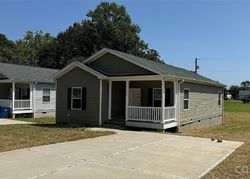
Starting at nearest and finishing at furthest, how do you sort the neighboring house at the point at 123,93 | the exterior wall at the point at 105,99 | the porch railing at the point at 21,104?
the neighboring house at the point at 123,93
the exterior wall at the point at 105,99
the porch railing at the point at 21,104

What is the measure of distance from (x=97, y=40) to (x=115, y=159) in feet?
151

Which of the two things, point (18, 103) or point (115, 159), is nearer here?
point (115, 159)

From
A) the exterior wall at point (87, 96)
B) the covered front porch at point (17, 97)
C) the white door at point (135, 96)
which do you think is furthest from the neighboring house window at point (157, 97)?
the covered front porch at point (17, 97)

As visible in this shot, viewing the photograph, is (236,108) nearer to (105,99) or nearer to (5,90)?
(5,90)

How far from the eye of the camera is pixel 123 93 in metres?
19.2

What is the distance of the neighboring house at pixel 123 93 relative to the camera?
1659 cm

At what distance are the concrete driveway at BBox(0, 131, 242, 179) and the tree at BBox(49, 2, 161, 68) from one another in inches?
1627

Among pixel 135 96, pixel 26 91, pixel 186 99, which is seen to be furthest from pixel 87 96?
pixel 26 91

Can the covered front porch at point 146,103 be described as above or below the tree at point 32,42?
below

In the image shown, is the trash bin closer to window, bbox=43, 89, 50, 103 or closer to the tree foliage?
window, bbox=43, 89, 50, 103

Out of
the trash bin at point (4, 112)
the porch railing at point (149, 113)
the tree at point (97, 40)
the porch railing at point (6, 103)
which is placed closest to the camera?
the porch railing at point (149, 113)

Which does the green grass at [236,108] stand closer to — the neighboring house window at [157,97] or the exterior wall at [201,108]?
the exterior wall at [201,108]

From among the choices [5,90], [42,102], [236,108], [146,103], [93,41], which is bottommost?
[236,108]

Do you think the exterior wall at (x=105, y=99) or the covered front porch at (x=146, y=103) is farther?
the exterior wall at (x=105, y=99)
